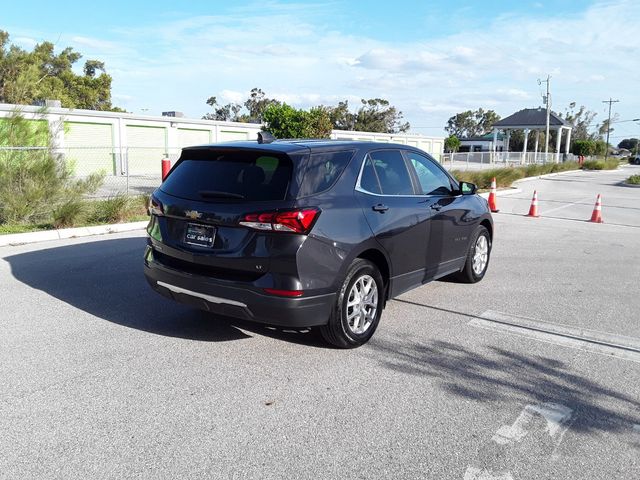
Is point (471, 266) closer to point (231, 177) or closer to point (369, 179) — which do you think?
point (369, 179)

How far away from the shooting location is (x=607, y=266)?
28.0 ft

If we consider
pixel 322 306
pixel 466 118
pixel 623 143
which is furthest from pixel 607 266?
pixel 623 143

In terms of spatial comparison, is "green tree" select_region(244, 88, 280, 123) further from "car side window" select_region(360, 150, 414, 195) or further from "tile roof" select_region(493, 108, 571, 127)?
"car side window" select_region(360, 150, 414, 195)

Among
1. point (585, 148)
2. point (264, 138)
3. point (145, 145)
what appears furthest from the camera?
point (585, 148)

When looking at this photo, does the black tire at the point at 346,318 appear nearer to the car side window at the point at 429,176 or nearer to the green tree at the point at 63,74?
the car side window at the point at 429,176

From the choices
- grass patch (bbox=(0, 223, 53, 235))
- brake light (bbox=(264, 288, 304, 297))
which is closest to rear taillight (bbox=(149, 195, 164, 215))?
brake light (bbox=(264, 288, 304, 297))

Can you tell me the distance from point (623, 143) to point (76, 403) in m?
196

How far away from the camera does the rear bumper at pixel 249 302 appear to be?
4.18m

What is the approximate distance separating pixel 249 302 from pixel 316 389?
0.83 metres

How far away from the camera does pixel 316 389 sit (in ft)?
13.0

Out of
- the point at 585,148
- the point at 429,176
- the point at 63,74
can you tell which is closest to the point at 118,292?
the point at 429,176

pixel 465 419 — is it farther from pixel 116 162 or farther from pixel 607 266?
pixel 116 162

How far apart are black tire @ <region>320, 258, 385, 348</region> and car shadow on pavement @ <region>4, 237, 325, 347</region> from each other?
0.97 feet

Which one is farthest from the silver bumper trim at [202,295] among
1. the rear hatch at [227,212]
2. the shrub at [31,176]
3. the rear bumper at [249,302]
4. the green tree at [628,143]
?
the green tree at [628,143]
